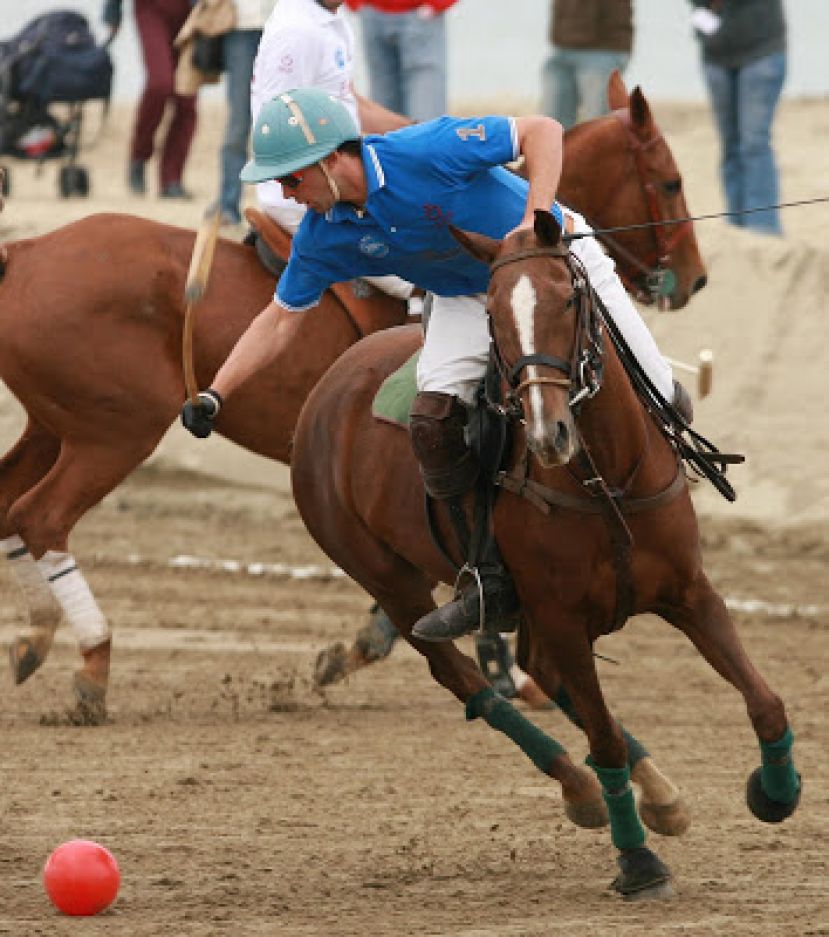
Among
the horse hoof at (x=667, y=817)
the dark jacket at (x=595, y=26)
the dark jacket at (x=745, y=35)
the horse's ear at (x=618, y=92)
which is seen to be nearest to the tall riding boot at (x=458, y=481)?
the horse hoof at (x=667, y=817)

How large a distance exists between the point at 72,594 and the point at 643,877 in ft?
Result: 12.8

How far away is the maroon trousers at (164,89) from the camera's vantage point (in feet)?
52.7

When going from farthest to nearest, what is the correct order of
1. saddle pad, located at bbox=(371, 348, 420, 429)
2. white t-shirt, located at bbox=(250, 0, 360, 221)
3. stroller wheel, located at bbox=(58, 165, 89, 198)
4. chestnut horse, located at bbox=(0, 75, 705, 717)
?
stroller wheel, located at bbox=(58, 165, 89, 198) → chestnut horse, located at bbox=(0, 75, 705, 717) → white t-shirt, located at bbox=(250, 0, 360, 221) → saddle pad, located at bbox=(371, 348, 420, 429)

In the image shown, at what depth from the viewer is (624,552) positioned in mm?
7137

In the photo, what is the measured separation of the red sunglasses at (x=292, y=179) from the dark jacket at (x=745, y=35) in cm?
705

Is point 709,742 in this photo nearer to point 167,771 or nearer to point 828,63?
point 167,771

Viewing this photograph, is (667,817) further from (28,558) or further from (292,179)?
(28,558)

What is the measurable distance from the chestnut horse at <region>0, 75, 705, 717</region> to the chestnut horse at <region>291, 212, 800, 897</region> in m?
2.48

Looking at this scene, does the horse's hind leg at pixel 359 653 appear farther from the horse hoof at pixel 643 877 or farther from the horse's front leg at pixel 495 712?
the horse hoof at pixel 643 877

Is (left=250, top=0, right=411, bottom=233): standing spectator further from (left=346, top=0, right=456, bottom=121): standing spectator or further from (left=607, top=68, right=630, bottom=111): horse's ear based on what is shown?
(left=346, top=0, right=456, bottom=121): standing spectator

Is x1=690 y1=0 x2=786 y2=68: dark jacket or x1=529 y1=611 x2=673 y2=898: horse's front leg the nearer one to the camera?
x1=529 y1=611 x2=673 y2=898: horse's front leg

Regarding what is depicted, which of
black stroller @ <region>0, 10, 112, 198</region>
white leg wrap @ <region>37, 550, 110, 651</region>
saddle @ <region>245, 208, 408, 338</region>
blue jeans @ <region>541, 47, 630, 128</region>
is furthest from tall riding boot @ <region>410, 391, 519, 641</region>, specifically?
black stroller @ <region>0, 10, 112, 198</region>

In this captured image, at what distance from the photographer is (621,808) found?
741 centimetres

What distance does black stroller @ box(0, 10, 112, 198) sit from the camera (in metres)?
16.6
